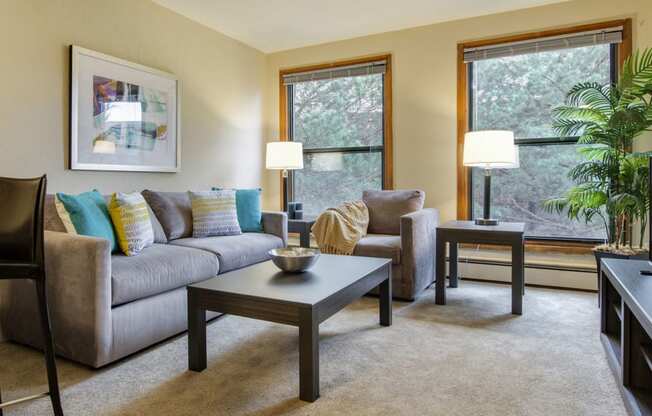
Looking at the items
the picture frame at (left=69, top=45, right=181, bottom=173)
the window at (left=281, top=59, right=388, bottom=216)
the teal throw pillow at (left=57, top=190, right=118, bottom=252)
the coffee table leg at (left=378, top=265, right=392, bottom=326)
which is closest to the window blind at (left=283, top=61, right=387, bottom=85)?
the window at (left=281, top=59, right=388, bottom=216)

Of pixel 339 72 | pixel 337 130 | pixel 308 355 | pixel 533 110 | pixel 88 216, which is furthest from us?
pixel 337 130

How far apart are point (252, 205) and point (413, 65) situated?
2.05m

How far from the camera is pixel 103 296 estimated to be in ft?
6.41

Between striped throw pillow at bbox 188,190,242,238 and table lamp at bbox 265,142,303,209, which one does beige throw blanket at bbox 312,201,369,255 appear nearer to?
striped throw pillow at bbox 188,190,242,238

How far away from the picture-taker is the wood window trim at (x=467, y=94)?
131 inches

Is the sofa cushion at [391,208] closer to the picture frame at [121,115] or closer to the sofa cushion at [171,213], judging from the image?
the sofa cushion at [171,213]

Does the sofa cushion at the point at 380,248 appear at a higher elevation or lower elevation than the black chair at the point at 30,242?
lower

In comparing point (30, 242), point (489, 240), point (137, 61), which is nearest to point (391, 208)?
point (489, 240)

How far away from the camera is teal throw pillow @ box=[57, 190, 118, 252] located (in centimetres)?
234

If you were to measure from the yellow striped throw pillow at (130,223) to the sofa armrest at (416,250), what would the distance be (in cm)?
174

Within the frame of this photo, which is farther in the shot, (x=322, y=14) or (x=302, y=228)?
(x=302, y=228)

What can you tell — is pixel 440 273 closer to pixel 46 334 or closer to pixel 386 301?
pixel 386 301

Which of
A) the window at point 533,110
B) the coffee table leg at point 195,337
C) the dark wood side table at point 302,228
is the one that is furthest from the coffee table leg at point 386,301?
the window at point 533,110

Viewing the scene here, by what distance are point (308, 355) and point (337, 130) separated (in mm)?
3144
